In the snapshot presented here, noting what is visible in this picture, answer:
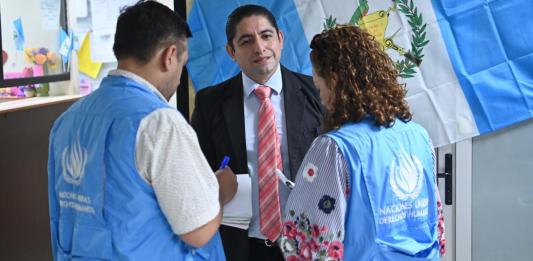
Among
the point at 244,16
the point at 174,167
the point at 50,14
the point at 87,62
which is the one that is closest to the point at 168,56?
the point at 174,167

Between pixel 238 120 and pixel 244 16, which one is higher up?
pixel 244 16

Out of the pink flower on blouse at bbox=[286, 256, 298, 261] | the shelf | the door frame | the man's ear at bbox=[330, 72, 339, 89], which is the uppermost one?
the man's ear at bbox=[330, 72, 339, 89]

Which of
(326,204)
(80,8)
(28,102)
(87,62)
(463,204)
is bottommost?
(463,204)

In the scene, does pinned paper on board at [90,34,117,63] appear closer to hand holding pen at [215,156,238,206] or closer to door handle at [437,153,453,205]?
door handle at [437,153,453,205]

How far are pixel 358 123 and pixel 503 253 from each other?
1.36 m

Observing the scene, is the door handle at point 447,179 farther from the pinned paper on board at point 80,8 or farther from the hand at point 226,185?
the pinned paper on board at point 80,8

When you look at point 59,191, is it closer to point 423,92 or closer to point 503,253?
point 423,92

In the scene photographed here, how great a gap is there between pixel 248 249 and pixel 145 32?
0.87 meters

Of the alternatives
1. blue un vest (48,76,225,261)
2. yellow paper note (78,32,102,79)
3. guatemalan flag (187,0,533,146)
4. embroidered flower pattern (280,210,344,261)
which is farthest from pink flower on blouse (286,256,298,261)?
yellow paper note (78,32,102,79)

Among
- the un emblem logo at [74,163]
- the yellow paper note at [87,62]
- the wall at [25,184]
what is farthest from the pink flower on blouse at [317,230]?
the yellow paper note at [87,62]

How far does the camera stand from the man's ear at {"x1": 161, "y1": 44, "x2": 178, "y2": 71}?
1.27 m

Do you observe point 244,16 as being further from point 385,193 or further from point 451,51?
point 385,193

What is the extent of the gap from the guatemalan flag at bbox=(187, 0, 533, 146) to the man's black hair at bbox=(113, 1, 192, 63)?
4.15 ft

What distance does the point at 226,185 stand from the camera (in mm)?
1386
